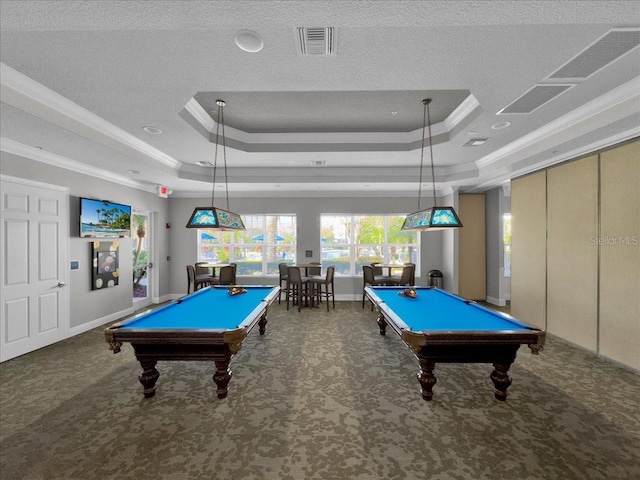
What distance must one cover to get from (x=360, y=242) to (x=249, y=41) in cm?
586

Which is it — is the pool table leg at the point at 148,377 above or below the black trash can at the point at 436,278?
below

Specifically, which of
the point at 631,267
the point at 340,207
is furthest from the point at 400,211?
the point at 631,267

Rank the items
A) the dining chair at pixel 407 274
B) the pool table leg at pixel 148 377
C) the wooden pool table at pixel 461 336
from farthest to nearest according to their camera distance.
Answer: the dining chair at pixel 407 274
the pool table leg at pixel 148 377
the wooden pool table at pixel 461 336

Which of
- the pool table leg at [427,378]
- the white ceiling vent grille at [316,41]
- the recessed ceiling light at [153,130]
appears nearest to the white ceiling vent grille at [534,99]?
the white ceiling vent grille at [316,41]

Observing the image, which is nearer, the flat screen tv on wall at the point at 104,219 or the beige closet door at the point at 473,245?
the flat screen tv on wall at the point at 104,219

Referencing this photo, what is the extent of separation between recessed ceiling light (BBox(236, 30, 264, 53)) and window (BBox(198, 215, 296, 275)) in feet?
17.8

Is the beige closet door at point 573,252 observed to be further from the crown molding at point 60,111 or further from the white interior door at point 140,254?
the white interior door at point 140,254

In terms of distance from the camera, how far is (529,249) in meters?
4.96

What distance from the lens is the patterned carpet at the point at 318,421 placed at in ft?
6.33

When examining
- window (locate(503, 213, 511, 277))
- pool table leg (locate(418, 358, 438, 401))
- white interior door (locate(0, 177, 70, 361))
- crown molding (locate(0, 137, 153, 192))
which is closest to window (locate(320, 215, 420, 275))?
window (locate(503, 213, 511, 277))

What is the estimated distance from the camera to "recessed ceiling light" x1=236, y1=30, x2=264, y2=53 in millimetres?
1923

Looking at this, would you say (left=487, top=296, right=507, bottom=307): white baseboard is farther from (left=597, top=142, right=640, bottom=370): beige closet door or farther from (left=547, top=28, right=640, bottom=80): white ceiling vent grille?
(left=547, top=28, right=640, bottom=80): white ceiling vent grille

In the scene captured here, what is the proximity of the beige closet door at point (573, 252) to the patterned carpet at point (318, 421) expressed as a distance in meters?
0.56

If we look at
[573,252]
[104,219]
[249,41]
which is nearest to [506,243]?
[573,252]
